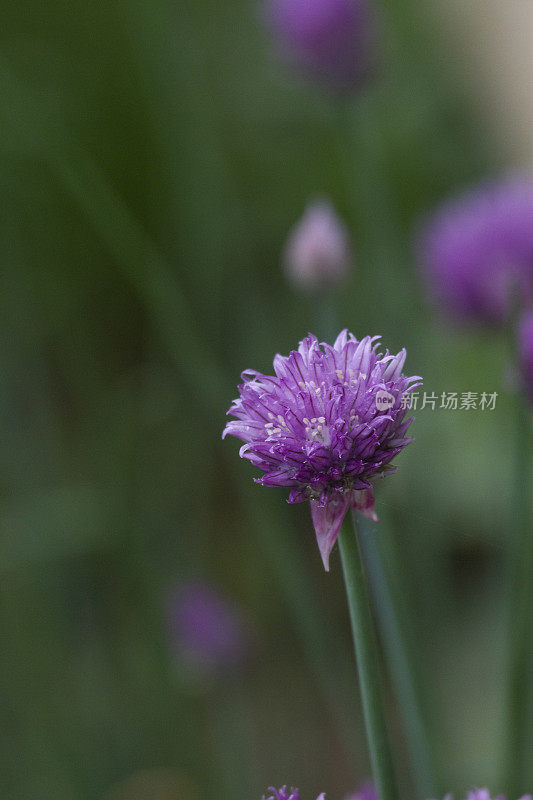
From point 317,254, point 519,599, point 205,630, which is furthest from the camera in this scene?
point 205,630

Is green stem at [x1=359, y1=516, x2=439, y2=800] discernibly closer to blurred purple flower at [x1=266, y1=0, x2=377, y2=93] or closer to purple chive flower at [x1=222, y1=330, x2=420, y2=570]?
purple chive flower at [x1=222, y1=330, x2=420, y2=570]

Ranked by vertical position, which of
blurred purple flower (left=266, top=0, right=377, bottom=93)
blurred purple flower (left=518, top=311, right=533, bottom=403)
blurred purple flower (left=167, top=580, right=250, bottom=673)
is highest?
blurred purple flower (left=266, top=0, right=377, bottom=93)

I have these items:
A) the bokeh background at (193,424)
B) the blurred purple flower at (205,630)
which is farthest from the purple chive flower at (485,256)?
the blurred purple flower at (205,630)

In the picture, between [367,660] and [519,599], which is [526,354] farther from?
[367,660]

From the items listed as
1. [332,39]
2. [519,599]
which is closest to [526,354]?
[519,599]

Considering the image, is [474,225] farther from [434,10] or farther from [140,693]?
[434,10]

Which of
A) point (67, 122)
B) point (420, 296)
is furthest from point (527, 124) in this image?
point (67, 122)

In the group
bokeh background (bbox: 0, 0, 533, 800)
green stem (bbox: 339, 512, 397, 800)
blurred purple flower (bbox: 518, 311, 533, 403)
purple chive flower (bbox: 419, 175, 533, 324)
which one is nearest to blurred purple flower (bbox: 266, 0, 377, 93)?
bokeh background (bbox: 0, 0, 533, 800)
